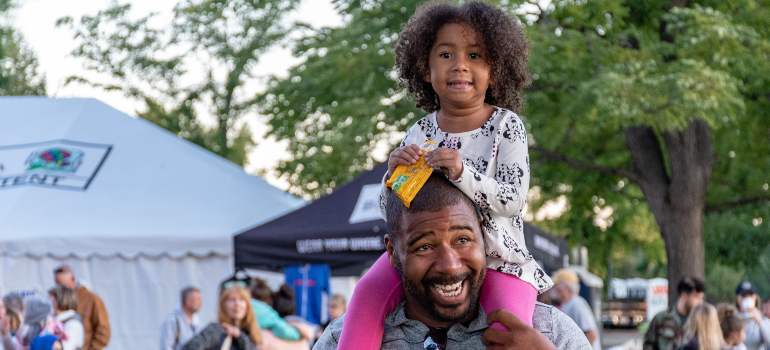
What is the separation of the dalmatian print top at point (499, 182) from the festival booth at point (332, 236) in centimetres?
506

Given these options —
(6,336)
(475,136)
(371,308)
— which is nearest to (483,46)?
(475,136)

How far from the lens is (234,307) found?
6.31 metres

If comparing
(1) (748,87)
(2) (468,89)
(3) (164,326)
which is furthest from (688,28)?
(2) (468,89)

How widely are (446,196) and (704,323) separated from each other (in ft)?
18.2

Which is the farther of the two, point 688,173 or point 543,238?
point 688,173

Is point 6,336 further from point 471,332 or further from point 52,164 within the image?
point 471,332

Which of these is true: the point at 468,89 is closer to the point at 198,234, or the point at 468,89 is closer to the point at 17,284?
the point at 198,234

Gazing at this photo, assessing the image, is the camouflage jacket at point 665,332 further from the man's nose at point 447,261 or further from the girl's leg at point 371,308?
the man's nose at point 447,261

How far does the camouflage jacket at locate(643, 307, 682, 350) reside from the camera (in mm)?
7547

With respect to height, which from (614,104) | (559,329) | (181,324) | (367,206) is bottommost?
(559,329)

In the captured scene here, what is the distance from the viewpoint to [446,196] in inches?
89.3

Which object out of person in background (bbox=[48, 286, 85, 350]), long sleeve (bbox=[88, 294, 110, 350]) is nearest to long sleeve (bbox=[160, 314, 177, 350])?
person in background (bbox=[48, 286, 85, 350])

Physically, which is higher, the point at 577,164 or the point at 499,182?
the point at 577,164

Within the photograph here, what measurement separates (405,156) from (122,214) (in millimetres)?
10056
